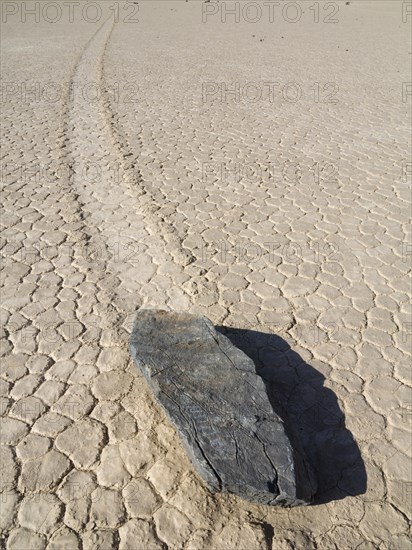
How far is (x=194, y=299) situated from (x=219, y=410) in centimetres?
136

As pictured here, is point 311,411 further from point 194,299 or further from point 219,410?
point 194,299

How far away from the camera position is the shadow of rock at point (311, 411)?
2725 millimetres

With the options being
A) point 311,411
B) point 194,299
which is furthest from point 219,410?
point 194,299

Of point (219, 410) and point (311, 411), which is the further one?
point (311, 411)

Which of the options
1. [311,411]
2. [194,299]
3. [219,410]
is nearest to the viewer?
[219,410]

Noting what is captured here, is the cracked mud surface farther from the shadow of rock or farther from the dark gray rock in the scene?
the dark gray rock

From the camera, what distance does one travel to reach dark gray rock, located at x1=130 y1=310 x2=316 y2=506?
2521 millimetres

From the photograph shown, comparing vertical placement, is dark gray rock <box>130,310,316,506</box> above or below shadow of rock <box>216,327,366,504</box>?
above

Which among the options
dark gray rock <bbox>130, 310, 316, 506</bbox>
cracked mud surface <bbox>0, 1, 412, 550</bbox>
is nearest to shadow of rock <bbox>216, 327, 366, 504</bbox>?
cracked mud surface <bbox>0, 1, 412, 550</bbox>

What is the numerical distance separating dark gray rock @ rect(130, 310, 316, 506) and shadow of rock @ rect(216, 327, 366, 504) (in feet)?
0.54

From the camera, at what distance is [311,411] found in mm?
3127

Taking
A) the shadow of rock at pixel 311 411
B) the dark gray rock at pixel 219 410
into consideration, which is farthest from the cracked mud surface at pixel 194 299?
the dark gray rock at pixel 219 410

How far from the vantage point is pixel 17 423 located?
301cm

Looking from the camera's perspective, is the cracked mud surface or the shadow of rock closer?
the cracked mud surface
